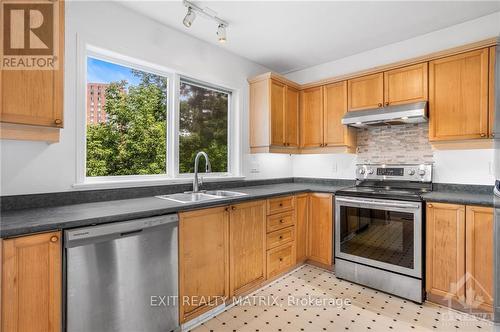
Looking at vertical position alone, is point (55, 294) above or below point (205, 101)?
below

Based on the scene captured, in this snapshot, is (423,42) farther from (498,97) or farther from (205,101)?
(205,101)

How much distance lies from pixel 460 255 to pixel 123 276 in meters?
2.58

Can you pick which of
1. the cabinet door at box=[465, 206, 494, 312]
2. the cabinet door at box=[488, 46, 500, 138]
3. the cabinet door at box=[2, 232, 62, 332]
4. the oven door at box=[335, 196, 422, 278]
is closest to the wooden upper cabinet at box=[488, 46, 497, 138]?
the cabinet door at box=[488, 46, 500, 138]

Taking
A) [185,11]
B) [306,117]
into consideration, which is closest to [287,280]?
[306,117]

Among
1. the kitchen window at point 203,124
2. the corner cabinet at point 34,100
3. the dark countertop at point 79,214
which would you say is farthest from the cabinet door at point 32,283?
the kitchen window at point 203,124

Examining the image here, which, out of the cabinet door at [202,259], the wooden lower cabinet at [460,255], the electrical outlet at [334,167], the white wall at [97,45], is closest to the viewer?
the white wall at [97,45]

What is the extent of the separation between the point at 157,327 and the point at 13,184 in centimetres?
136

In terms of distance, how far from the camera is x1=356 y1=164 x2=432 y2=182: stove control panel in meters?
2.81

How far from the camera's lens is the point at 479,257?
2.07m

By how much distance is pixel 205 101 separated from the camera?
3.10 m

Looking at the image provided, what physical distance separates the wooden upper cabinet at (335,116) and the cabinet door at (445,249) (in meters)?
1.22

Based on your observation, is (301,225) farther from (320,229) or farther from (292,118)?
(292,118)

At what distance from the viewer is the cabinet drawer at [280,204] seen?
8.71 feet
